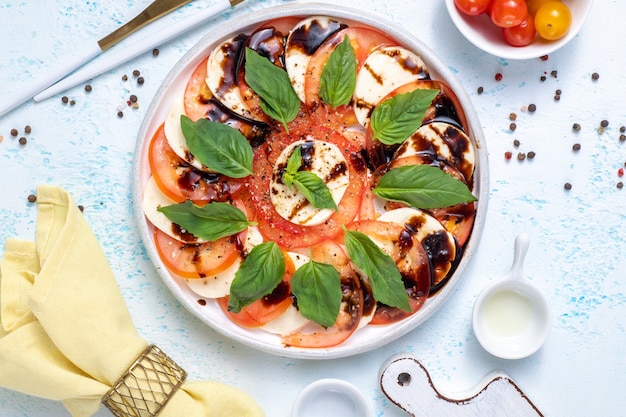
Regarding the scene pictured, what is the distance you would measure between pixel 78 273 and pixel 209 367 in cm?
65

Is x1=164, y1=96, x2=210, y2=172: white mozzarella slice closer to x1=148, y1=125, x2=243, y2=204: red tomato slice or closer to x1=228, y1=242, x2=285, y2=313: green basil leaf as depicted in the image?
x1=148, y1=125, x2=243, y2=204: red tomato slice

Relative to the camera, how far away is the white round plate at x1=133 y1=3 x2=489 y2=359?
8.60ft

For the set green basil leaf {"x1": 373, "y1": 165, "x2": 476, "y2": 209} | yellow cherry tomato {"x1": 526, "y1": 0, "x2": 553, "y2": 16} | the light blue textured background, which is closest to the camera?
green basil leaf {"x1": 373, "y1": 165, "x2": 476, "y2": 209}

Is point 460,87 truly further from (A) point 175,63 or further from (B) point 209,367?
(B) point 209,367

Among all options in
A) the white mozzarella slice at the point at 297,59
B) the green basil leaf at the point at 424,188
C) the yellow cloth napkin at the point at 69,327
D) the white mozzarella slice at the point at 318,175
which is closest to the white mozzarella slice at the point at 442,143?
the green basil leaf at the point at 424,188

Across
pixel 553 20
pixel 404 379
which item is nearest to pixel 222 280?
pixel 404 379

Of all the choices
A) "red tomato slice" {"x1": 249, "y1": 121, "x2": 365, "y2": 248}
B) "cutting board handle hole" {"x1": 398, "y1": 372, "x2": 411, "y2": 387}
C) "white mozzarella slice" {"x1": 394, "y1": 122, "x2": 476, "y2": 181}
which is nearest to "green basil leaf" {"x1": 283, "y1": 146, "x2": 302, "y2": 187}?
"red tomato slice" {"x1": 249, "y1": 121, "x2": 365, "y2": 248}

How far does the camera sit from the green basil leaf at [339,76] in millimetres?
2498

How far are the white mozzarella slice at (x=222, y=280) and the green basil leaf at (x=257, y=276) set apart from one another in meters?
0.12

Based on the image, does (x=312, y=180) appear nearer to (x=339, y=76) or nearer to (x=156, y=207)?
(x=339, y=76)

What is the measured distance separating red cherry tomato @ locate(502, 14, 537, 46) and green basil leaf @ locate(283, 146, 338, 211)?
0.94 metres

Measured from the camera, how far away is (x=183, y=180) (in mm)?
2611

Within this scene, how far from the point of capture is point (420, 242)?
103 inches

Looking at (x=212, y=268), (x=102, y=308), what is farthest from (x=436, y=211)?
(x=102, y=308)
